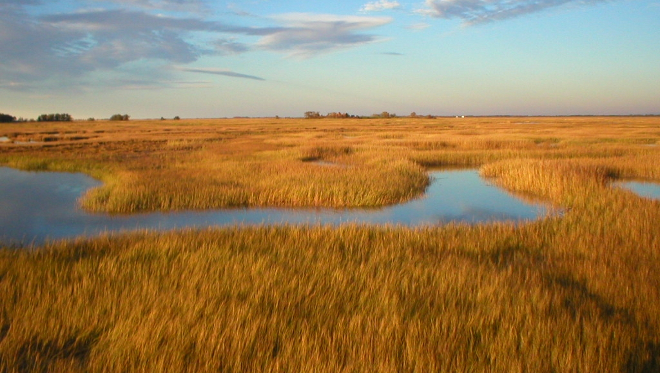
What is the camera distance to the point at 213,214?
27.7 ft

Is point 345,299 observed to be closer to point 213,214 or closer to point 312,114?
point 213,214

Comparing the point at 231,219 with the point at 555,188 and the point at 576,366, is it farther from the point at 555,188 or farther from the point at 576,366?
the point at 555,188

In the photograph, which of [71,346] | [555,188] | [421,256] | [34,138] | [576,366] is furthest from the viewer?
[34,138]

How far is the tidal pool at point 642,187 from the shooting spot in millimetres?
10095

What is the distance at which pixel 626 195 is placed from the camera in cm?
812

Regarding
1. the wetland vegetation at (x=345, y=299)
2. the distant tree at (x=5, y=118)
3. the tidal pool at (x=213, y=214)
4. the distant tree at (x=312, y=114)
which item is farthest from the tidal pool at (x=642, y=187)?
the distant tree at (x=312, y=114)

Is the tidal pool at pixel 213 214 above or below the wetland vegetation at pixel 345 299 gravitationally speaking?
below

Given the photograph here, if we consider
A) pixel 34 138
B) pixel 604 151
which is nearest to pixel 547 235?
pixel 604 151

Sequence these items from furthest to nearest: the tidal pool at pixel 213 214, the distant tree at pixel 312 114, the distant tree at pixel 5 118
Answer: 1. the distant tree at pixel 312 114
2. the distant tree at pixel 5 118
3. the tidal pool at pixel 213 214

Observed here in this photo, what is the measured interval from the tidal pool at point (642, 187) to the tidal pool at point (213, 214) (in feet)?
9.66

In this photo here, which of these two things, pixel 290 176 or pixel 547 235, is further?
pixel 290 176

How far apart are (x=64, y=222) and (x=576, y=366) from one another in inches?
317

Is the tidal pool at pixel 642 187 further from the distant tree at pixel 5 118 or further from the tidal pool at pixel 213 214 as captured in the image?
the distant tree at pixel 5 118

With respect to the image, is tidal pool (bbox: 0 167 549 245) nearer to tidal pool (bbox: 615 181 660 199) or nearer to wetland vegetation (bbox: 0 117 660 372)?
wetland vegetation (bbox: 0 117 660 372)
